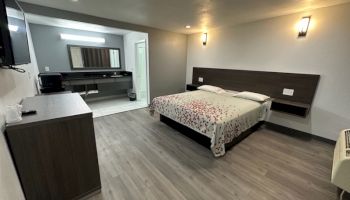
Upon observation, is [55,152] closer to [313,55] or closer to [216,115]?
[216,115]

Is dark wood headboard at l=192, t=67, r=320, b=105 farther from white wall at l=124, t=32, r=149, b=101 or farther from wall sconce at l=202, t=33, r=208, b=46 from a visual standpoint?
white wall at l=124, t=32, r=149, b=101

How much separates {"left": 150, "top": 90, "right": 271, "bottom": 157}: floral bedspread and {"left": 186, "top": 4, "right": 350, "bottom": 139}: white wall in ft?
→ 2.75

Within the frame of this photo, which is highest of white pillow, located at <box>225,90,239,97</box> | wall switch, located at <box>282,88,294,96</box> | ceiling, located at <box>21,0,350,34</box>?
ceiling, located at <box>21,0,350,34</box>

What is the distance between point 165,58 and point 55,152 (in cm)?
385

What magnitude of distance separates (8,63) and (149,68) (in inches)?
130

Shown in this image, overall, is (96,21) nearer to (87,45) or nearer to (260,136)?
(87,45)

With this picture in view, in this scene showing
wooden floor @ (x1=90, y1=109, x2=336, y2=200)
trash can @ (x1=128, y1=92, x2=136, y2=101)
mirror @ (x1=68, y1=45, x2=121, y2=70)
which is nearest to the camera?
wooden floor @ (x1=90, y1=109, x2=336, y2=200)

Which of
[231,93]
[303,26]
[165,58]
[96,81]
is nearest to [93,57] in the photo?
[96,81]

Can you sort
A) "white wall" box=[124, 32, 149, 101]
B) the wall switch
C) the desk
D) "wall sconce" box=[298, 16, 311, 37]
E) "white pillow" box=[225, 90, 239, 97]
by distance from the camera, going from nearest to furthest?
"wall sconce" box=[298, 16, 311, 37] < the wall switch < "white pillow" box=[225, 90, 239, 97] < the desk < "white wall" box=[124, 32, 149, 101]

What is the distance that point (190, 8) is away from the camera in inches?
99.1

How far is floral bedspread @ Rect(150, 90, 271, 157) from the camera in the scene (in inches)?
84.7

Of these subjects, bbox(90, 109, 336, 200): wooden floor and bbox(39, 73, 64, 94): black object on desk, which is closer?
bbox(90, 109, 336, 200): wooden floor

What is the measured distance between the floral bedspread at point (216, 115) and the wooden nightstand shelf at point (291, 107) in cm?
22

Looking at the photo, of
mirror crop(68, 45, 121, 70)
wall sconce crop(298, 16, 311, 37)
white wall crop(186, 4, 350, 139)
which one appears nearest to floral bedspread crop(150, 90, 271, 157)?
white wall crop(186, 4, 350, 139)
